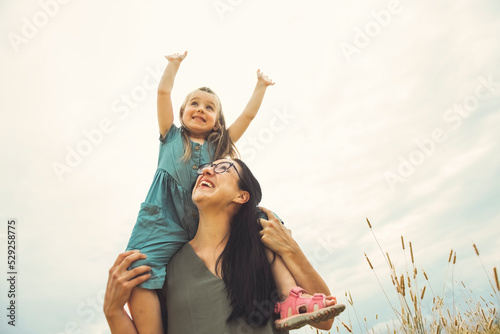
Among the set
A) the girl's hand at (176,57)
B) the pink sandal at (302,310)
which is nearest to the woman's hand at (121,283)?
the pink sandal at (302,310)

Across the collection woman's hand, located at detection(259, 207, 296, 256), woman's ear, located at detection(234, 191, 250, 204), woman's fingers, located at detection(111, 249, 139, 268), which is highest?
woman's ear, located at detection(234, 191, 250, 204)

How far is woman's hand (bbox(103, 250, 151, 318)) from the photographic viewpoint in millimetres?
2725

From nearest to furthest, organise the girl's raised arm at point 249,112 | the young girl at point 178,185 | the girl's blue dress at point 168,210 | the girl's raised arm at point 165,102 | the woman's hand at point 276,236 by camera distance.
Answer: the young girl at point 178,185 → the girl's blue dress at point 168,210 → the woman's hand at point 276,236 → the girl's raised arm at point 165,102 → the girl's raised arm at point 249,112

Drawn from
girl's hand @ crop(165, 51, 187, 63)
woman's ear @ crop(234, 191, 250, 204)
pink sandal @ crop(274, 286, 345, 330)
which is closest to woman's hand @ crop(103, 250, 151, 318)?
woman's ear @ crop(234, 191, 250, 204)

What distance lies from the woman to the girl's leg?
0.10 ft

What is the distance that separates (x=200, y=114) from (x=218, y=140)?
0.32 meters

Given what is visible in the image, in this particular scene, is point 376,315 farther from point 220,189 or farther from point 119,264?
point 119,264

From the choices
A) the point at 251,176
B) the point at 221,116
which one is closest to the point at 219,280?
the point at 251,176

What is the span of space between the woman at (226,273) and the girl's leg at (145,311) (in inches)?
1.2

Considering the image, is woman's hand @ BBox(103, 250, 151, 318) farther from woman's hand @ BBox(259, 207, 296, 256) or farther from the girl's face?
the girl's face

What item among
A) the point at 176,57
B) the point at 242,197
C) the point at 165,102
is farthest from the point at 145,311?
the point at 176,57

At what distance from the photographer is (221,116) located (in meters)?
4.21

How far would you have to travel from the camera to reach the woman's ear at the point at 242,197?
3.25m

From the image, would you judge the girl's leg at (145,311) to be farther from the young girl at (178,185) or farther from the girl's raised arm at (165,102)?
the girl's raised arm at (165,102)
